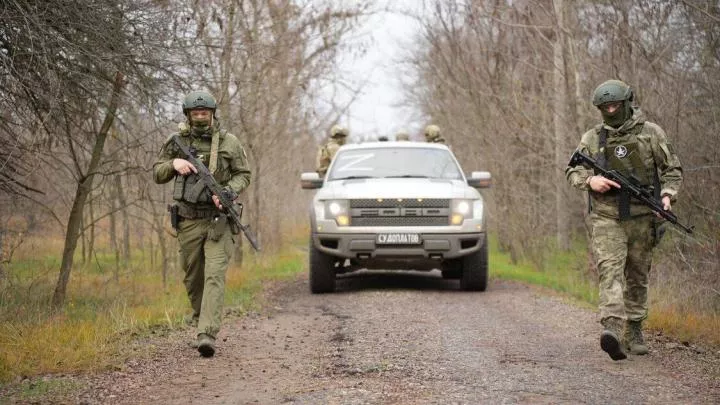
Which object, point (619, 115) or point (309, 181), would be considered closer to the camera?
point (619, 115)

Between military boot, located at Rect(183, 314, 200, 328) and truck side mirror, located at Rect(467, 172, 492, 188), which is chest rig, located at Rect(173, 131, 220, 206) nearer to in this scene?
military boot, located at Rect(183, 314, 200, 328)

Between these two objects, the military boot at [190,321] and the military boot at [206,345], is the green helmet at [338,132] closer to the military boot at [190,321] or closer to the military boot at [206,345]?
the military boot at [190,321]

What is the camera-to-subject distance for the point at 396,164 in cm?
1132

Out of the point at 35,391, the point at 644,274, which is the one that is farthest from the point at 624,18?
the point at 35,391

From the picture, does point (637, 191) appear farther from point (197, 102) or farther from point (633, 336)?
point (197, 102)

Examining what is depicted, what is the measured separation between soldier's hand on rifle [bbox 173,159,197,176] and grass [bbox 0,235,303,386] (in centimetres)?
140

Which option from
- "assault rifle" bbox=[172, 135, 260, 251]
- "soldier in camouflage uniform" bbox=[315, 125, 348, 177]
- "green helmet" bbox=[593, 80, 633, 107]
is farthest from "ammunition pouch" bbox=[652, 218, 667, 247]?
"soldier in camouflage uniform" bbox=[315, 125, 348, 177]

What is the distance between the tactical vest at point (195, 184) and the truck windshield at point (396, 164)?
4.09 m

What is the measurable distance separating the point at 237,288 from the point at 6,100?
462cm

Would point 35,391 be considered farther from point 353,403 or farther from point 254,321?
point 254,321

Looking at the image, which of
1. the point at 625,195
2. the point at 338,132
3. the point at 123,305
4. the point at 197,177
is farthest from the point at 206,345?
the point at 338,132

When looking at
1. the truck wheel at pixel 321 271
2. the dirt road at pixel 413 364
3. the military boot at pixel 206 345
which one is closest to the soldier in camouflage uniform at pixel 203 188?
the military boot at pixel 206 345

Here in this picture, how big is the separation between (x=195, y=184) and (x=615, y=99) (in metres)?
3.15

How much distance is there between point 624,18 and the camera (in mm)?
10531
